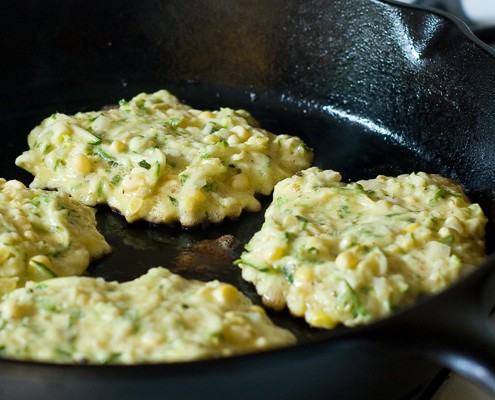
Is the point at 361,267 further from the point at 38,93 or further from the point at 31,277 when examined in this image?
the point at 38,93

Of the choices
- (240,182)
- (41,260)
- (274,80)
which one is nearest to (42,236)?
(41,260)

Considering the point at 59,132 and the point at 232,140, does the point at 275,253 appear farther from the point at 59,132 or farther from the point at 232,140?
the point at 59,132

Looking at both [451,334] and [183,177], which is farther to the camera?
[183,177]

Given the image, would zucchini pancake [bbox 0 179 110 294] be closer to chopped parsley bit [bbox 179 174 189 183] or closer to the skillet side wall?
chopped parsley bit [bbox 179 174 189 183]

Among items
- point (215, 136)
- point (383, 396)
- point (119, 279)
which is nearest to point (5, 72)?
point (215, 136)

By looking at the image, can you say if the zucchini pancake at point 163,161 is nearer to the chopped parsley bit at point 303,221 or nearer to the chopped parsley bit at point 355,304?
the chopped parsley bit at point 303,221

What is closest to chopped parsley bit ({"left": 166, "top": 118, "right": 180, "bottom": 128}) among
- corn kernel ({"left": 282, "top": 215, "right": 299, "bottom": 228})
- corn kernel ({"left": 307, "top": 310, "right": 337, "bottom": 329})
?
corn kernel ({"left": 282, "top": 215, "right": 299, "bottom": 228})
